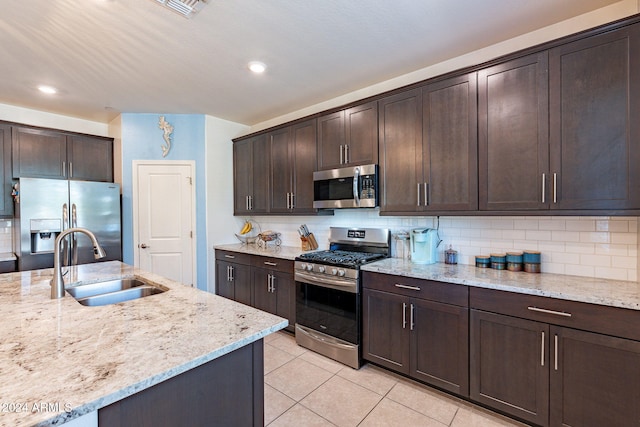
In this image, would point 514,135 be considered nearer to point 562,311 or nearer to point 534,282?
point 534,282

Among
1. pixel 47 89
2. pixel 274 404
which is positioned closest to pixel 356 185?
pixel 274 404

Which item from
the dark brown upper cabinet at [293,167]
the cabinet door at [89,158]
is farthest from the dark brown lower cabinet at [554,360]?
the cabinet door at [89,158]

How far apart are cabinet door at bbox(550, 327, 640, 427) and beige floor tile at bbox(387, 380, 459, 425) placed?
0.60 metres

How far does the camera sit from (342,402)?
2.16 meters

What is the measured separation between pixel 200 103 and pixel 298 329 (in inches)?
115

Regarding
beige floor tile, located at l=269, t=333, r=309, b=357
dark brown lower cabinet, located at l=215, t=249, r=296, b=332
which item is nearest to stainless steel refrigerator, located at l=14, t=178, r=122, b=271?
dark brown lower cabinet, located at l=215, t=249, r=296, b=332

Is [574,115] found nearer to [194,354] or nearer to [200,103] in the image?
[194,354]

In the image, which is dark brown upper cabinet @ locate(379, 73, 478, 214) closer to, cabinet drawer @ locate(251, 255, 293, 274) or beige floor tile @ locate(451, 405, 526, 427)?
cabinet drawer @ locate(251, 255, 293, 274)

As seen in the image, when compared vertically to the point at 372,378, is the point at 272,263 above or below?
above

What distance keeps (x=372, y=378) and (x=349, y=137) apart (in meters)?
2.23

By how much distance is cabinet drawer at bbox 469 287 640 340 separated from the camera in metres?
1.54

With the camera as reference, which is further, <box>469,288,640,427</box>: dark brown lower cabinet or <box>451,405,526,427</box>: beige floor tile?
<box>451,405,526,427</box>: beige floor tile

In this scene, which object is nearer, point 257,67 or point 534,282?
point 534,282

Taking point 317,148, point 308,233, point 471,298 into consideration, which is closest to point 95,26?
point 317,148
